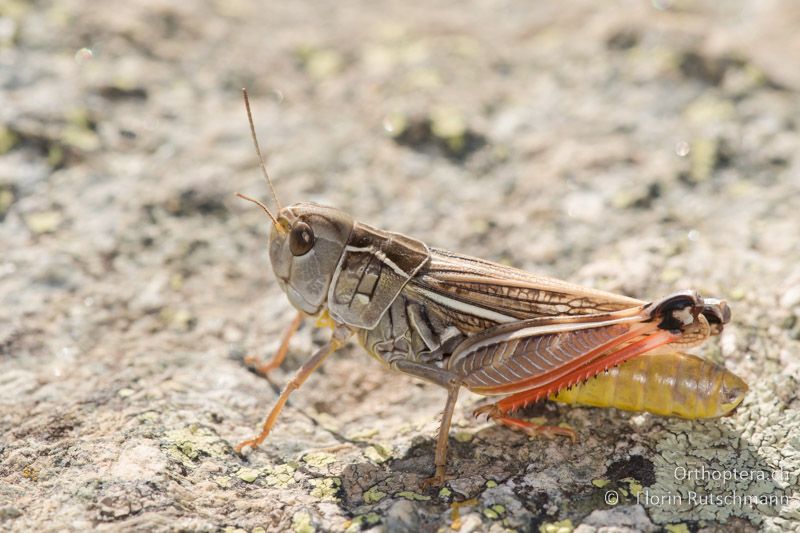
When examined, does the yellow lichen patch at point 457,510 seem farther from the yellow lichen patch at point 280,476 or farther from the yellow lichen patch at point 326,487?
the yellow lichen patch at point 280,476

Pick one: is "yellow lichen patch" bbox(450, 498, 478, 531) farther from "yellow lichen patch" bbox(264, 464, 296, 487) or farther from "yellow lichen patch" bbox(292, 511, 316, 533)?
"yellow lichen patch" bbox(264, 464, 296, 487)

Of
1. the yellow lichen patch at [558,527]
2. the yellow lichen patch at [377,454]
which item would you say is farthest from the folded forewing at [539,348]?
the yellow lichen patch at [558,527]

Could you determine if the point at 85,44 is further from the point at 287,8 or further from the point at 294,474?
the point at 294,474

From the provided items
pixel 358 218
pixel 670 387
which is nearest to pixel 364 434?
pixel 670 387

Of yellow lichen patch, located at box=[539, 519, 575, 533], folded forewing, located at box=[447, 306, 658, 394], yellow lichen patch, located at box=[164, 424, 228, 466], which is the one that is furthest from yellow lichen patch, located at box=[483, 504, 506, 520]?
yellow lichen patch, located at box=[164, 424, 228, 466]

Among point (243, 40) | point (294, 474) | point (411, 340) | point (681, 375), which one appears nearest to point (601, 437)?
point (681, 375)

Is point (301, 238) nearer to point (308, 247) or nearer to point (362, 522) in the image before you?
point (308, 247)

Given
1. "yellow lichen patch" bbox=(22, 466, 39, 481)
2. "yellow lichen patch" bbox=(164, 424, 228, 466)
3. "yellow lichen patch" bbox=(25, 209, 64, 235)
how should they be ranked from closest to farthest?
"yellow lichen patch" bbox=(22, 466, 39, 481) → "yellow lichen patch" bbox=(164, 424, 228, 466) → "yellow lichen patch" bbox=(25, 209, 64, 235)
